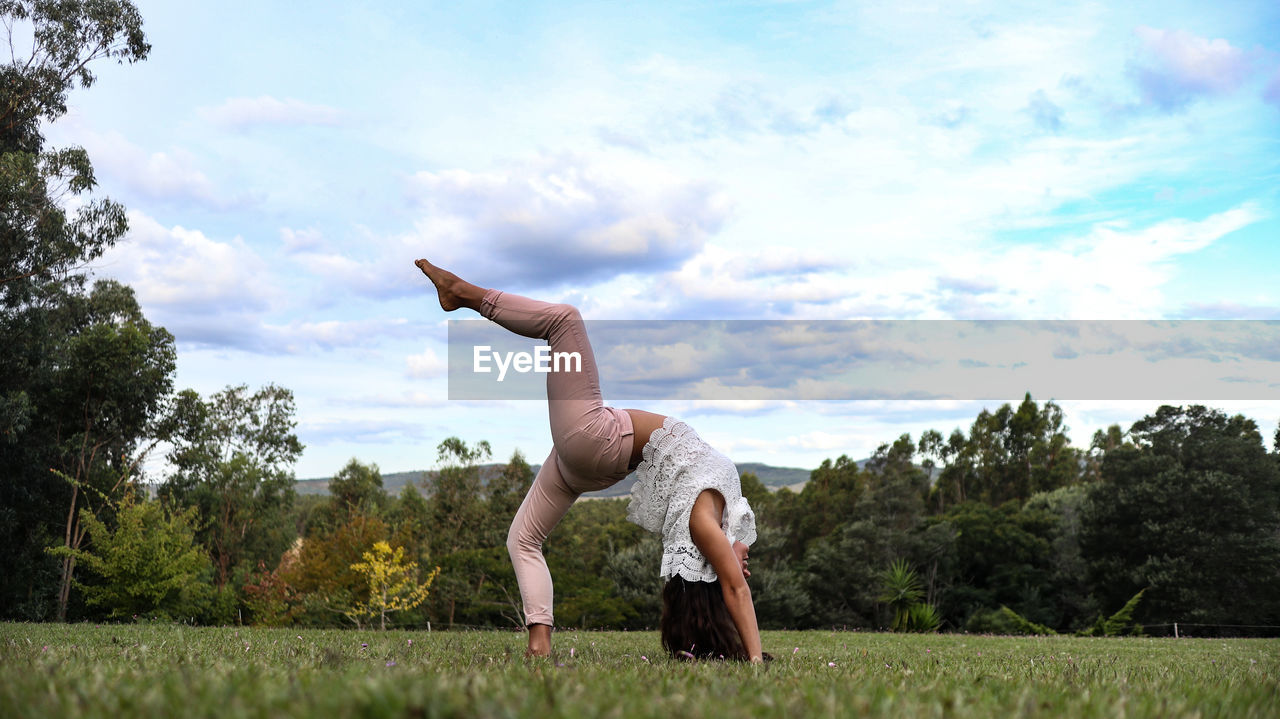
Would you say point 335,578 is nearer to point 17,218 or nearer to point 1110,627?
point 17,218

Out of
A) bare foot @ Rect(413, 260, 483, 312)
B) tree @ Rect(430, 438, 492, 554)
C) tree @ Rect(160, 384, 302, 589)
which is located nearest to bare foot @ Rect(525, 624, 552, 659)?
bare foot @ Rect(413, 260, 483, 312)

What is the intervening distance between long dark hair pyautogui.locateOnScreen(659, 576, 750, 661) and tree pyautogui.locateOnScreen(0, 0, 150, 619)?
20651mm

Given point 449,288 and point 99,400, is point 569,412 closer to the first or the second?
point 449,288

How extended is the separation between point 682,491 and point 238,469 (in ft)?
132

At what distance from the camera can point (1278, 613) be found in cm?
3359

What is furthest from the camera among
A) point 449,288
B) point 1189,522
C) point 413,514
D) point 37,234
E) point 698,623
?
point 413,514

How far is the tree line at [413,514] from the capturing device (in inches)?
637

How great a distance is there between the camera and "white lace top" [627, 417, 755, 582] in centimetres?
432

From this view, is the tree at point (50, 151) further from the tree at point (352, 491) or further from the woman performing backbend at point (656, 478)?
the tree at point (352, 491)

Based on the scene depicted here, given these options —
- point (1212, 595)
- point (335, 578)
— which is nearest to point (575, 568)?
point (335, 578)

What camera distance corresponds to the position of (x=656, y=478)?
447 centimetres

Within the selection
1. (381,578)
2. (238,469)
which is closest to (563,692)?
(381,578)

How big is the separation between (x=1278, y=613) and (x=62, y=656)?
4301cm

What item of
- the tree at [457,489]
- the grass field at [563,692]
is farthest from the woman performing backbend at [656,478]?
the tree at [457,489]
